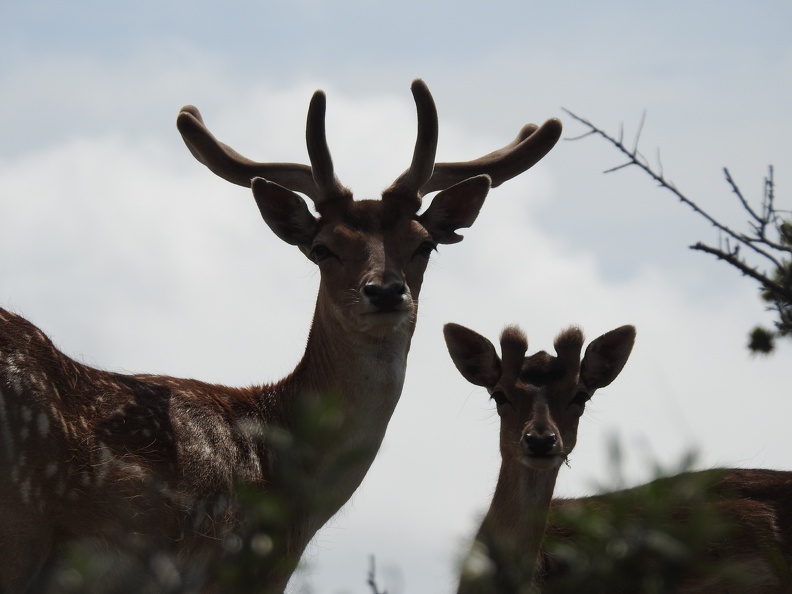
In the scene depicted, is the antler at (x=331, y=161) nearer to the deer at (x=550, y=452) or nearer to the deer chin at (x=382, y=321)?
the deer chin at (x=382, y=321)

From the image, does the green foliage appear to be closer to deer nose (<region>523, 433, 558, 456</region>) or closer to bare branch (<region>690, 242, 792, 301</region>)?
bare branch (<region>690, 242, 792, 301</region>)

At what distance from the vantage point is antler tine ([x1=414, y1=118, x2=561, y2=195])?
297 inches

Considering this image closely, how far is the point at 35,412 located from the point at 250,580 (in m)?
3.52

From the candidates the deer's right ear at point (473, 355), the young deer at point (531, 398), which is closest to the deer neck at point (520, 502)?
the young deer at point (531, 398)

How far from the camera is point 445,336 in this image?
7.47 metres

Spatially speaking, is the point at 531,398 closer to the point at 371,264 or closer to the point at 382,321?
the point at 382,321

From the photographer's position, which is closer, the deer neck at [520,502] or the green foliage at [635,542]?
the green foliage at [635,542]

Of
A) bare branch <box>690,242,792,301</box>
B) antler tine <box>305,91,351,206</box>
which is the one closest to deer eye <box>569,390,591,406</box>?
antler tine <box>305,91,351,206</box>

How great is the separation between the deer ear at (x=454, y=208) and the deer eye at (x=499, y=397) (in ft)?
3.18

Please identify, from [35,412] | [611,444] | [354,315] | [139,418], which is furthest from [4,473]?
[611,444]

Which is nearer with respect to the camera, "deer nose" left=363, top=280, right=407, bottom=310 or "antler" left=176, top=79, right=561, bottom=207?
"deer nose" left=363, top=280, right=407, bottom=310

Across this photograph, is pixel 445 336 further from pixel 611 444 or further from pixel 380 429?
pixel 611 444

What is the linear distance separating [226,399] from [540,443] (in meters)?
1.72

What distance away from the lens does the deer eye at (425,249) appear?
656 cm
